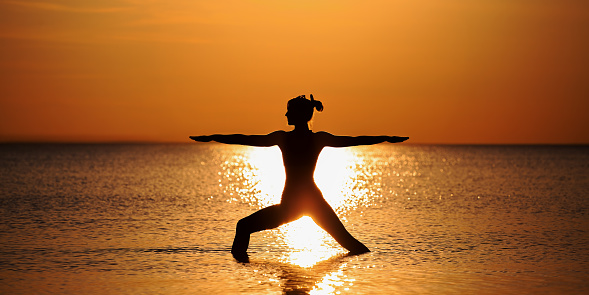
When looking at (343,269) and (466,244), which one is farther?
(466,244)

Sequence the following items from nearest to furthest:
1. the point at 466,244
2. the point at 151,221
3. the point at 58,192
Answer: the point at 466,244 < the point at 151,221 < the point at 58,192

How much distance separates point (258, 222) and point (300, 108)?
5.47 feet

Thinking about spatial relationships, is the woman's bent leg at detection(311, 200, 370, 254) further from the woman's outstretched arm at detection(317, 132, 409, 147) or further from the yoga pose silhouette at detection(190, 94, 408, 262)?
the woman's outstretched arm at detection(317, 132, 409, 147)

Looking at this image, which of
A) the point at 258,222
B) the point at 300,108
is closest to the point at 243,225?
the point at 258,222

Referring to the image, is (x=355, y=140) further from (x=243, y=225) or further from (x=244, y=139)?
(x=243, y=225)

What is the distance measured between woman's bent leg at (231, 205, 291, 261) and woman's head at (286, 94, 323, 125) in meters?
1.23

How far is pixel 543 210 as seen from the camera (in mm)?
21891

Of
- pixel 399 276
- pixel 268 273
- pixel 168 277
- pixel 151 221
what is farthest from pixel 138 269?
pixel 151 221

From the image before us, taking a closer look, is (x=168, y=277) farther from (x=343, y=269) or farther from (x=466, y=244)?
(x=466, y=244)

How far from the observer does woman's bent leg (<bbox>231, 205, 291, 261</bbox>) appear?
37.0 ft

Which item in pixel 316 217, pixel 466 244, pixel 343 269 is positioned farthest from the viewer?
pixel 466 244

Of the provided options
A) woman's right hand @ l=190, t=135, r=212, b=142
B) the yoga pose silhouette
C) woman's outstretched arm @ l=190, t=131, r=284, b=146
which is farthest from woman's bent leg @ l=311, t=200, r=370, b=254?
woman's right hand @ l=190, t=135, r=212, b=142

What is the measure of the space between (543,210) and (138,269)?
14.2 metres

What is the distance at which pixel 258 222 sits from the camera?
37.1 feet
